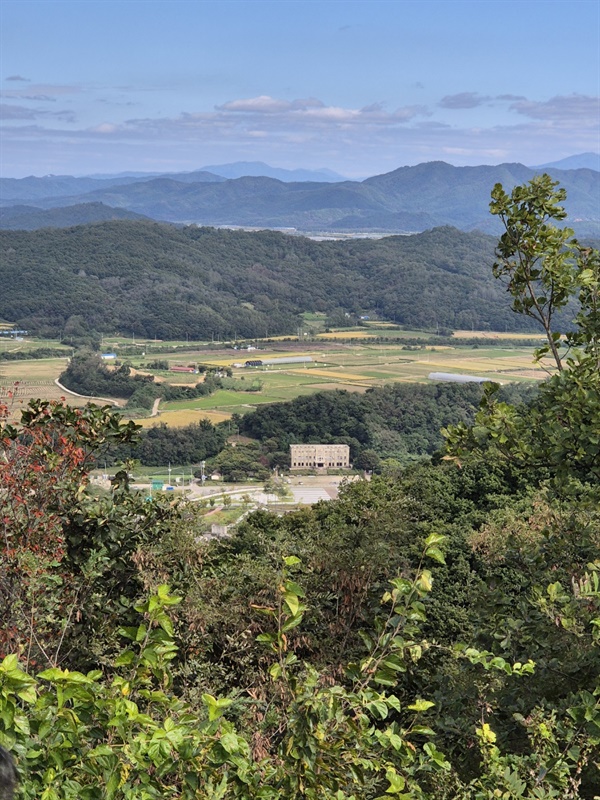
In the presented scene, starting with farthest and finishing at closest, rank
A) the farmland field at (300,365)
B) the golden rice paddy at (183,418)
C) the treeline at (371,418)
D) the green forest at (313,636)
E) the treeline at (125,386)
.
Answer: the treeline at (125,386)
the farmland field at (300,365)
the golden rice paddy at (183,418)
the treeline at (371,418)
the green forest at (313,636)

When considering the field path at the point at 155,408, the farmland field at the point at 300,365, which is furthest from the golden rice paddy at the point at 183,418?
the field path at the point at 155,408

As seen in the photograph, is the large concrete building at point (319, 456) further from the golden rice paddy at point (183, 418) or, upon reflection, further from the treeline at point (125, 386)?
the treeline at point (125, 386)

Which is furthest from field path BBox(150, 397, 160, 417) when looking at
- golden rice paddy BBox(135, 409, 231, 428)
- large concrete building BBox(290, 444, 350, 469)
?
large concrete building BBox(290, 444, 350, 469)

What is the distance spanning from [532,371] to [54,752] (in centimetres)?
5348

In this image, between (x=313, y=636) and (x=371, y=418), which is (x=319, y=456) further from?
(x=313, y=636)

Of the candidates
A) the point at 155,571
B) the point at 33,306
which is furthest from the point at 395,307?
the point at 155,571

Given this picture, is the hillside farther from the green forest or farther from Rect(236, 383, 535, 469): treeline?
the green forest

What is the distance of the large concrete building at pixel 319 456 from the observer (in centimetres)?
3775

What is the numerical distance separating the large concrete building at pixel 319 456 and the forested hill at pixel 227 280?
126ft

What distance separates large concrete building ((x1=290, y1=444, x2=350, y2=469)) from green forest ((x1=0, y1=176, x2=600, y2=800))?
27849mm

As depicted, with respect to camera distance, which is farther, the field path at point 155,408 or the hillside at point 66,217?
the hillside at point 66,217

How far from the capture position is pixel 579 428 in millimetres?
4191

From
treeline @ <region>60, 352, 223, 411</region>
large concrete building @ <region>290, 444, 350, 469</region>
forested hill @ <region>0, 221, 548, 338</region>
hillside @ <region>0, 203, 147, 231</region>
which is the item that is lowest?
large concrete building @ <region>290, 444, 350, 469</region>

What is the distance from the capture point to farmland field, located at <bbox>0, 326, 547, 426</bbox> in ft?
152
